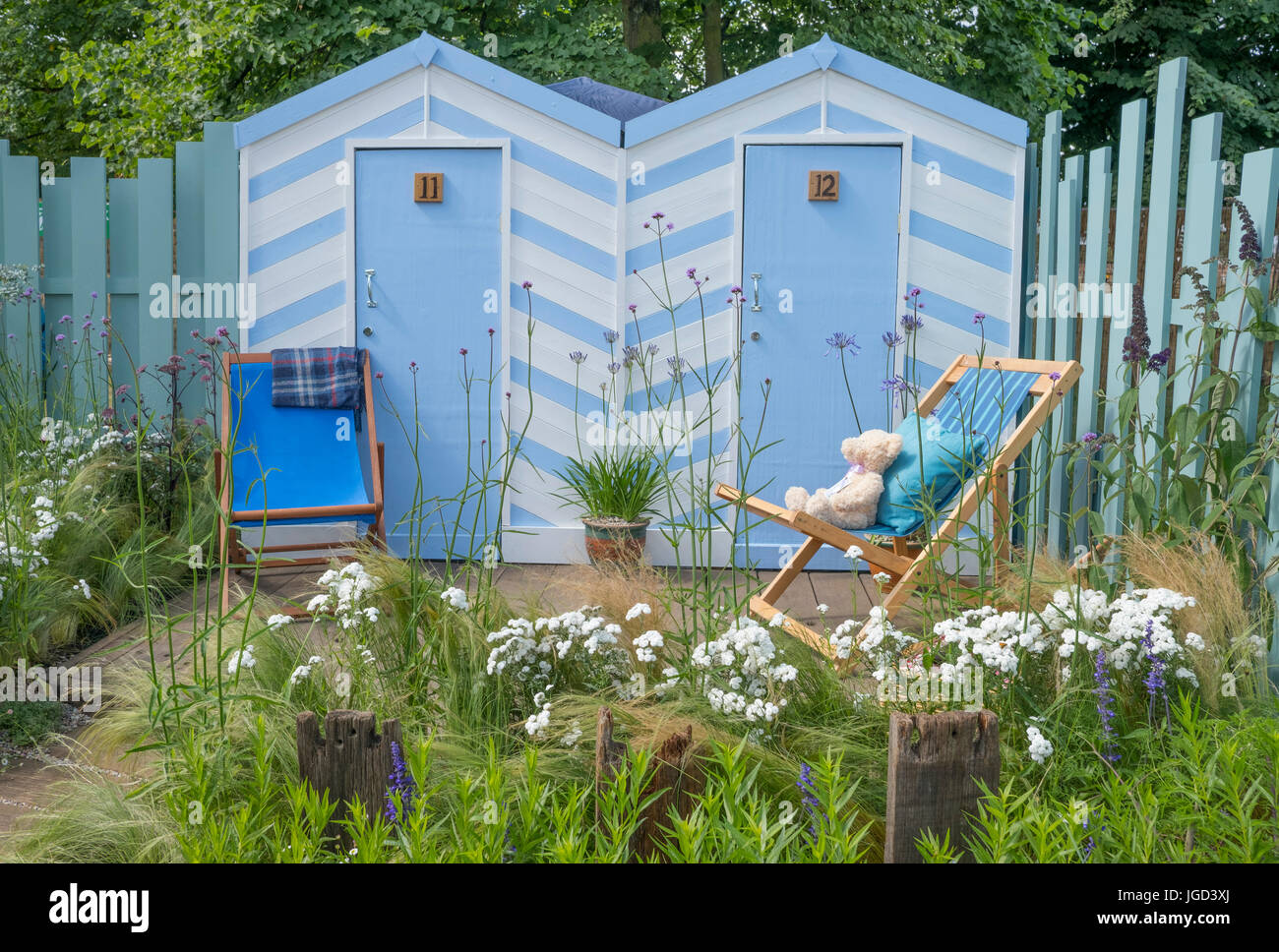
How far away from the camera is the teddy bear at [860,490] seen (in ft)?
14.7

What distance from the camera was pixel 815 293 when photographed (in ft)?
19.4

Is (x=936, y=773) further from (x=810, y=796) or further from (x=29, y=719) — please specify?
(x=29, y=719)

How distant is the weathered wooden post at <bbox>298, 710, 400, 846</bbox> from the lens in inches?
86.0

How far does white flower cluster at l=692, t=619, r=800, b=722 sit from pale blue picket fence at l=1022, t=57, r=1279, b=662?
851 mm

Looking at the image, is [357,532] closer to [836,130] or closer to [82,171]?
[82,171]

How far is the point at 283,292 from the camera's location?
609 centimetres

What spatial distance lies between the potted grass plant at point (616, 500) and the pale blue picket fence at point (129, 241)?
2.10 m

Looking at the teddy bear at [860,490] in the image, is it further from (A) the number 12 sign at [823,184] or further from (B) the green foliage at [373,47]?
(B) the green foliage at [373,47]

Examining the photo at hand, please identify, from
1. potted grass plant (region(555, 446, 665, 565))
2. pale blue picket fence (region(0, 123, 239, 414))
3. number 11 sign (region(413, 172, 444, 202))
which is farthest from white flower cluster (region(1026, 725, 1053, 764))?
pale blue picket fence (region(0, 123, 239, 414))

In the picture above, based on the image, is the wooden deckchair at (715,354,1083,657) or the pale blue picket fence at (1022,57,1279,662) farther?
the wooden deckchair at (715,354,1083,657)

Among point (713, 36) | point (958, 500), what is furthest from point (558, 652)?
point (713, 36)

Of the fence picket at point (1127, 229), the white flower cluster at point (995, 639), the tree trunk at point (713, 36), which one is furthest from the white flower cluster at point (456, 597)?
the tree trunk at point (713, 36)

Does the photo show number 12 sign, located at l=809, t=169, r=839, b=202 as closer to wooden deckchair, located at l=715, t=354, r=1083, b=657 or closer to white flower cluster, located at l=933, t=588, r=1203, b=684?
wooden deckchair, located at l=715, t=354, r=1083, b=657

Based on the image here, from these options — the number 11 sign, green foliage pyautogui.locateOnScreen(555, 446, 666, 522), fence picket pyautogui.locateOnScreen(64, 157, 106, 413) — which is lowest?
green foliage pyautogui.locateOnScreen(555, 446, 666, 522)
